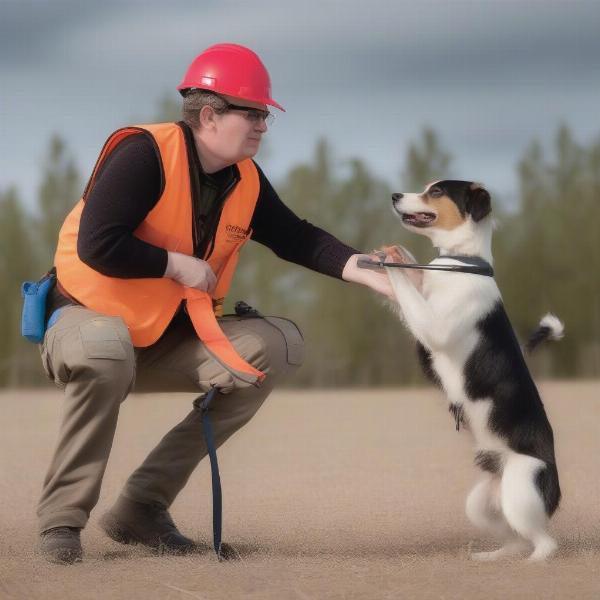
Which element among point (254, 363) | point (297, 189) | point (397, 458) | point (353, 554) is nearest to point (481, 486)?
point (353, 554)

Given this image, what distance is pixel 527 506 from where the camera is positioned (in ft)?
15.6

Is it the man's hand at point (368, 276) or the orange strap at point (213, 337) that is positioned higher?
the man's hand at point (368, 276)

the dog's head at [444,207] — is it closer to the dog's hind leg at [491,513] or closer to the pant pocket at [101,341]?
the dog's hind leg at [491,513]

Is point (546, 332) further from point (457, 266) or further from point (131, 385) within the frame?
point (131, 385)

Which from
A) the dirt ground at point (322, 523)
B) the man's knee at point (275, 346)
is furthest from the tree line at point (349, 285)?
the man's knee at point (275, 346)

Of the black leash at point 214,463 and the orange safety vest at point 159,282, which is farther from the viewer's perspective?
the orange safety vest at point 159,282

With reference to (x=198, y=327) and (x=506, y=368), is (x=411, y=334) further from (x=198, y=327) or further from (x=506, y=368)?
(x=198, y=327)

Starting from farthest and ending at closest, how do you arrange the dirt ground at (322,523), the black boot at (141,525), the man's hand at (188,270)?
1. the black boot at (141,525)
2. the man's hand at (188,270)
3. the dirt ground at (322,523)

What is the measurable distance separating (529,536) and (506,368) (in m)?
0.74

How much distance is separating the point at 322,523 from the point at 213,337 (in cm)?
136

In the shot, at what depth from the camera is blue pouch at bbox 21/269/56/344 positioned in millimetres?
5066

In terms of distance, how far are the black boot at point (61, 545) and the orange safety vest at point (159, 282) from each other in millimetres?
901

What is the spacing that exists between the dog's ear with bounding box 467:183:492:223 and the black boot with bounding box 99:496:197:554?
2051mm

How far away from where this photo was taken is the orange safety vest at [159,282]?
501 cm
